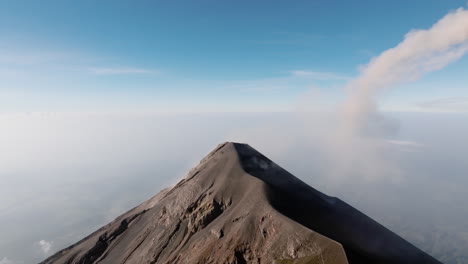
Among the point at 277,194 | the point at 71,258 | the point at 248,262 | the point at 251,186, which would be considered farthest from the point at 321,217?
the point at 71,258

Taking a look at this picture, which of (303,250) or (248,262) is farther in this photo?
(248,262)

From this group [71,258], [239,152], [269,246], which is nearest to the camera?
[269,246]

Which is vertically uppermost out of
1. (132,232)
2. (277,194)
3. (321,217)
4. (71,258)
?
(277,194)

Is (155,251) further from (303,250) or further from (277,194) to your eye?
(303,250)

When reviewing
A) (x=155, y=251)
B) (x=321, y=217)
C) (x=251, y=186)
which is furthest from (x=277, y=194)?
(x=155, y=251)

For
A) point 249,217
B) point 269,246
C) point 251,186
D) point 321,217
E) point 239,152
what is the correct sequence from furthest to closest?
point 239,152
point 251,186
point 321,217
point 249,217
point 269,246

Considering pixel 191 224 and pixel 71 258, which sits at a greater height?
pixel 191 224

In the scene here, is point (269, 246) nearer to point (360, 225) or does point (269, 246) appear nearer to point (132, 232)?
point (360, 225)
